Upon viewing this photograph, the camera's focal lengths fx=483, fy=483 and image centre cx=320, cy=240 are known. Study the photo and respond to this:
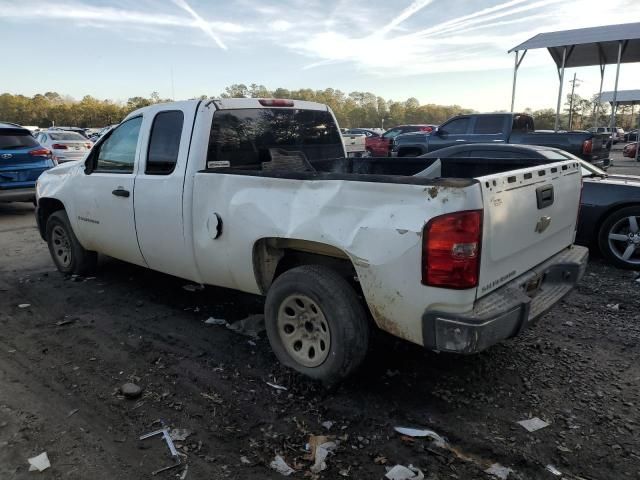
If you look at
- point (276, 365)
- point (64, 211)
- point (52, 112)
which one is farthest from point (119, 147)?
point (52, 112)

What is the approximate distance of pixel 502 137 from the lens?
1276 centimetres

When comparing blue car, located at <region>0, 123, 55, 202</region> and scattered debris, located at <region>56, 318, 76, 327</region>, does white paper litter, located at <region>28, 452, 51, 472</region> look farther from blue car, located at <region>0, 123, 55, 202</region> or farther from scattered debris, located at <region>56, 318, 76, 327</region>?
blue car, located at <region>0, 123, 55, 202</region>

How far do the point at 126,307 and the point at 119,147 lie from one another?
158cm

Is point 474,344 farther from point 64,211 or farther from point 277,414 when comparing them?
point 64,211

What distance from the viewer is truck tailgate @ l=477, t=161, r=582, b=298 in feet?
8.61

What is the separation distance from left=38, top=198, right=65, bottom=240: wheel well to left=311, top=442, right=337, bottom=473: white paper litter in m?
4.51

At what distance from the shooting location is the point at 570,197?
3.61 m

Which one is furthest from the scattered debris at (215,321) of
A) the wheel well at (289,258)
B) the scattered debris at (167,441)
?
the scattered debris at (167,441)

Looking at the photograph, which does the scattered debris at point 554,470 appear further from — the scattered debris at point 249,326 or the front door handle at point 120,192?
the front door handle at point 120,192

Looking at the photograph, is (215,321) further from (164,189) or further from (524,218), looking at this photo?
(524,218)

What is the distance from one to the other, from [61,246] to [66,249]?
0.14 meters

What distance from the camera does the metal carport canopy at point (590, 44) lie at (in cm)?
1730

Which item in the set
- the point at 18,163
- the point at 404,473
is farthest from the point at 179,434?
the point at 18,163

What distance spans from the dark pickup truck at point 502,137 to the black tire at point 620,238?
5.36 meters
